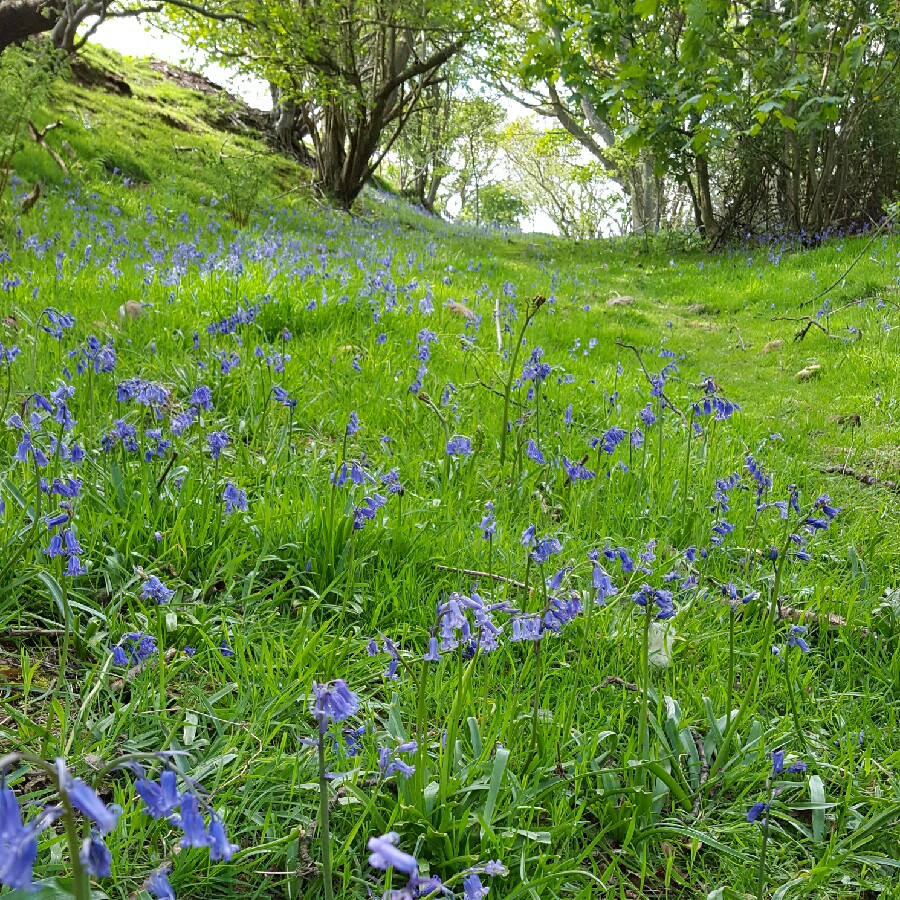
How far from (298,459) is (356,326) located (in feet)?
7.90

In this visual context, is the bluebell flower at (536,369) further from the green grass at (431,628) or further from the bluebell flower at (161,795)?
the bluebell flower at (161,795)

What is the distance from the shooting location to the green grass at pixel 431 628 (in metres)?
1.69

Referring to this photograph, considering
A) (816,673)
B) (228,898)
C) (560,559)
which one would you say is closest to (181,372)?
(560,559)

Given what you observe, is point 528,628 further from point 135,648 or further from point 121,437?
point 121,437

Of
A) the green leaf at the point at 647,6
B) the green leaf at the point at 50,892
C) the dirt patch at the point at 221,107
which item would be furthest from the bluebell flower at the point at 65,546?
the dirt patch at the point at 221,107

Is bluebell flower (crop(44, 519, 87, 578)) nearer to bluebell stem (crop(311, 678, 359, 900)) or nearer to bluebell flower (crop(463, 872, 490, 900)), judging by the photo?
bluebell stem (crop(311, 678, 359, 900))

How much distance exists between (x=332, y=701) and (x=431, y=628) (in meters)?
0.57

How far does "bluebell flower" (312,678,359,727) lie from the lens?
114 centimetres

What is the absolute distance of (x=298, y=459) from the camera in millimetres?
3316

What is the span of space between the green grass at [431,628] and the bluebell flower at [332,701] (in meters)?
0.28

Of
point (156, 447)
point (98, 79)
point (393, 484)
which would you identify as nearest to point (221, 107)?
point (98, 79)

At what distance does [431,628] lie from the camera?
173 centimetres

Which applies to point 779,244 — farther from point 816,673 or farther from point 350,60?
point 816,673

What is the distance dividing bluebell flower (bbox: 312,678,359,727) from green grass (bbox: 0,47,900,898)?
0.28 metres
